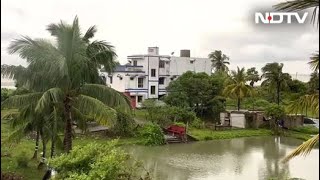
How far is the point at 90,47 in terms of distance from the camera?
1135 centimetres

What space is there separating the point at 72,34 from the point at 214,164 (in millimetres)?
8834

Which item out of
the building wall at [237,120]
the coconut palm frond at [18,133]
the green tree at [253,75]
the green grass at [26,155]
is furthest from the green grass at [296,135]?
the coconut palm frond at [18,133]

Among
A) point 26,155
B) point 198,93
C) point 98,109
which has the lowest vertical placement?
point 26,155

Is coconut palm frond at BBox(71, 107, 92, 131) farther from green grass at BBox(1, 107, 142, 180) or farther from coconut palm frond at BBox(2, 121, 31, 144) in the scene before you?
green grass at BBox(1, 107, 142, 180)

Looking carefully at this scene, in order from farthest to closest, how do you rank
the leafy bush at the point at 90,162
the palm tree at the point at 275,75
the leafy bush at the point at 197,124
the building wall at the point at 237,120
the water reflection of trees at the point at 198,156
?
the palm tree at the point at 275,75, the building wall at the point at 237,120, the leafy bush at the point at 197,124, the water reflection of trees at the point at 198,156, the leafy bush at the point at 90,162

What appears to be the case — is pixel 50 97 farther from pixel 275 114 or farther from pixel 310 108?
pixel 275 114

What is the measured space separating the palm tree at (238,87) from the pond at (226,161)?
20.0ft

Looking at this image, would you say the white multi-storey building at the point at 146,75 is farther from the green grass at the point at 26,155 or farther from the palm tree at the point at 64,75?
the palm tree at the point at 64,75

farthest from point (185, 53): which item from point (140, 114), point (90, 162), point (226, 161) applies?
point (90, 162)

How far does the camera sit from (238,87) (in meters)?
28.8

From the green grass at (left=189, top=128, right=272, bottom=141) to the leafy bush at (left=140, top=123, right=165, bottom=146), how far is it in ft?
8.54

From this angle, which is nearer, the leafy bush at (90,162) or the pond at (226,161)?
the leafy bush at (90,162)

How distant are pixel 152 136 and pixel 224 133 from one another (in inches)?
224

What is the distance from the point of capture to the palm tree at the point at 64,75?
33.2 feet
